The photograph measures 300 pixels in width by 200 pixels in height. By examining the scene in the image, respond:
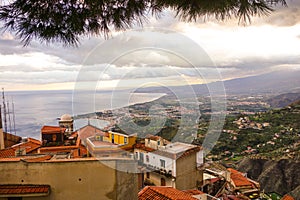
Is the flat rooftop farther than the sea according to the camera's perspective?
Yes

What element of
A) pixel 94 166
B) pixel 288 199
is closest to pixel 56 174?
pixel 94 166

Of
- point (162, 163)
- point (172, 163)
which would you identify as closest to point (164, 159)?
point (162, 163)

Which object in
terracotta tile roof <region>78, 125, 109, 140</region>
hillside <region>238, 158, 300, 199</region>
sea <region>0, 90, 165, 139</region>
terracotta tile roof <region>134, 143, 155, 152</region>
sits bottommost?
hillside <region>238, 158, 300, 199</region>

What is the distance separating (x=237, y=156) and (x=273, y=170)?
3.31m

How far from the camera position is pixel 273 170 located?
22125mm

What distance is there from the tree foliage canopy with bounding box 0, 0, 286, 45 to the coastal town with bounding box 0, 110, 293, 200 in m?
2.55

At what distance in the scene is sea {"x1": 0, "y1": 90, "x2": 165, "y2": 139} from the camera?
4.58 metres

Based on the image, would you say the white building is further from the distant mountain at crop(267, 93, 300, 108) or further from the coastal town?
the distant mountain at crop(267, 93, 300, 108)

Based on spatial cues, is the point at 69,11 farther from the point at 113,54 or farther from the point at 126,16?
the point at 113,54

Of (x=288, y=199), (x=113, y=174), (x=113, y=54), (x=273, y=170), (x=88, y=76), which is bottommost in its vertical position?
(x=273, y=170)

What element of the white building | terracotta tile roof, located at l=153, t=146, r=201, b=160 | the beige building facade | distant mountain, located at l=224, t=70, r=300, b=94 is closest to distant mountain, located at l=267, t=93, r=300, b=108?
distant mountain, located at l=224, t=70, r=300, b=94

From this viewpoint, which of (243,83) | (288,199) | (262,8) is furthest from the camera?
(243,83)

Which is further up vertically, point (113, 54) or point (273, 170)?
point (113, 54)

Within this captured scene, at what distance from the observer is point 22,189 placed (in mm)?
4164
